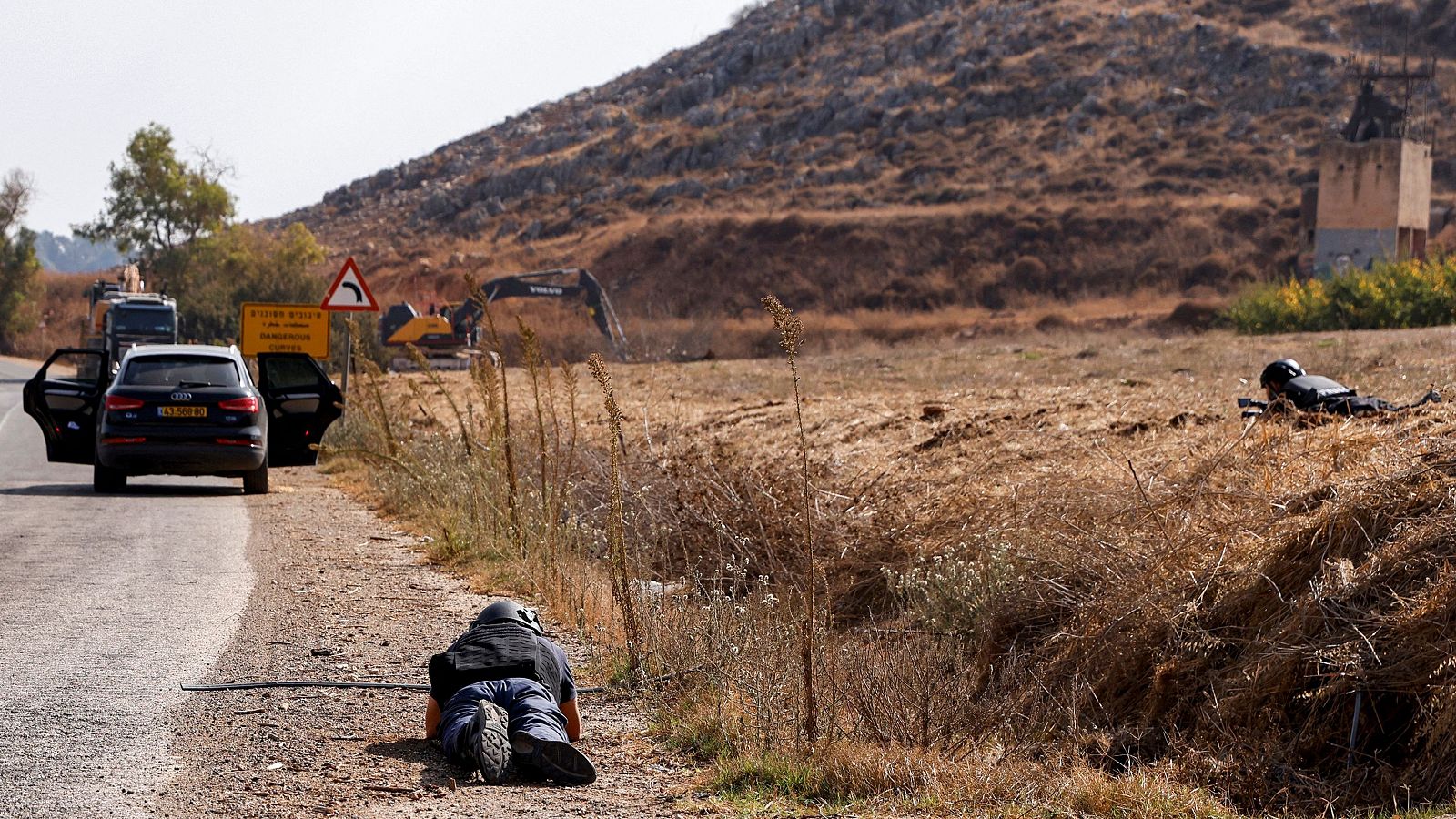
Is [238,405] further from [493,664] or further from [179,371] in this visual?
[493,664]

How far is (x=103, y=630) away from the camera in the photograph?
813cm

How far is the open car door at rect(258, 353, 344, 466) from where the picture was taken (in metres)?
18.1

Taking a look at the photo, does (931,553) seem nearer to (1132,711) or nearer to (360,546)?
(1132,711)

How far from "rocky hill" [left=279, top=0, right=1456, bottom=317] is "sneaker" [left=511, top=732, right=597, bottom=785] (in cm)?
5781

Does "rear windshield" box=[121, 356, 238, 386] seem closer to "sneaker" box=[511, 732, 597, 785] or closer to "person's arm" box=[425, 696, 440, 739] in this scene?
"person's arm" box=[425, 696, 440, 739]

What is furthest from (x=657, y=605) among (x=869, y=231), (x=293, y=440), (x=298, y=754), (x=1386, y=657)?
(x=869, y=231)

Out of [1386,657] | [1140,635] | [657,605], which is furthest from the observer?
[1140,635]

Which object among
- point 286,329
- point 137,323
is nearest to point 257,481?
point 286,329

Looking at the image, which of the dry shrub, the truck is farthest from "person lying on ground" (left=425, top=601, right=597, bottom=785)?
the truck

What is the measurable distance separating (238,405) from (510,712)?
11.6m

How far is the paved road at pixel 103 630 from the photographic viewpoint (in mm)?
5391

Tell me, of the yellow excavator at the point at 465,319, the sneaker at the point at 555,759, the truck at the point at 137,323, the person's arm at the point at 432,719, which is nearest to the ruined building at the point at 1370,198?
the yellow excavator at the point at 465,319

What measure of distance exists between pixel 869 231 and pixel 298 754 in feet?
216

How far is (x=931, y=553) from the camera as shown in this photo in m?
11.3
